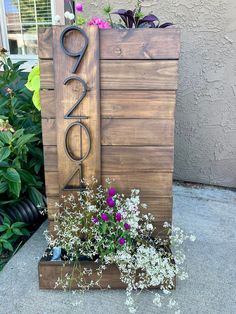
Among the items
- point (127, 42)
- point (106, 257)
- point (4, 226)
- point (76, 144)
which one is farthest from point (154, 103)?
point (4, 226)

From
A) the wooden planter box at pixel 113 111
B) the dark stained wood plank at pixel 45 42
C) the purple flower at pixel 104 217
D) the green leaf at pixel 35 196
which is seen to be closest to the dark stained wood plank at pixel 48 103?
the wooden planter box at pixel 113 111

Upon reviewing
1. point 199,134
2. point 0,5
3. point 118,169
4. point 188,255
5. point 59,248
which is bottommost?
point 188,255

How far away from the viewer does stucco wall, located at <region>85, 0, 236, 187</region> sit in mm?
2264

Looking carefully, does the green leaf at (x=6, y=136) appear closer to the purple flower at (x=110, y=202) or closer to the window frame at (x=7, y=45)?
the purple flower at (x=110, y=202)

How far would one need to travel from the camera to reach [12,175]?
1.65 meters

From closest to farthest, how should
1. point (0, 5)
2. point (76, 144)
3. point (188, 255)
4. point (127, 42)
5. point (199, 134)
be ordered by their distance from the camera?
1. point (127, 42)
2. point (76, 144)
3. point (188, 255)
4. point (199, 134)
5. point (0, 5)

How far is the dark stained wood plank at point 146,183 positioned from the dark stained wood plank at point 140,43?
510 millimetres

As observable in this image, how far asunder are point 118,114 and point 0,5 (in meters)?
2.63

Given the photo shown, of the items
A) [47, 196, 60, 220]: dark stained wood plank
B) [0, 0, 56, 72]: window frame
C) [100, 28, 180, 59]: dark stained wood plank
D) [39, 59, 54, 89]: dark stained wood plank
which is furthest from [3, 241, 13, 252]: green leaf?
[0, 0, 56, 72]: window frame

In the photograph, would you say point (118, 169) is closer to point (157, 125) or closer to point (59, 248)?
point (157, 125)

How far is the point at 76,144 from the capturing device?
53.3 inches

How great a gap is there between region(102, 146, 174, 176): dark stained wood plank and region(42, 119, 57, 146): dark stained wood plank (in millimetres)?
222

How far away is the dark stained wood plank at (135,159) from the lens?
1364mm

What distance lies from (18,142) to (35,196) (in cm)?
37
